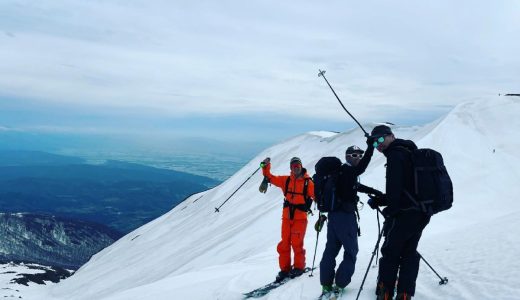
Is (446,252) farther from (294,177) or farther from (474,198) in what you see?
(474,198)

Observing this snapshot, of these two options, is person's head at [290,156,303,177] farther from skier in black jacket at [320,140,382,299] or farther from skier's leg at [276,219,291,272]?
skier in black jacket at [320,140,382,299]

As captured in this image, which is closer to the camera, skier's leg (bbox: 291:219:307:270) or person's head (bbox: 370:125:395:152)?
person's head (bbox: 370:125:395:152)

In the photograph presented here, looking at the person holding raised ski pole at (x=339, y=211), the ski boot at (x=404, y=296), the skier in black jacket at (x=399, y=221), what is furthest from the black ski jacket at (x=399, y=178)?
the person holding raised ski pole at (x=339, y=211)

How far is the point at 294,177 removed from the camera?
10.3 meters

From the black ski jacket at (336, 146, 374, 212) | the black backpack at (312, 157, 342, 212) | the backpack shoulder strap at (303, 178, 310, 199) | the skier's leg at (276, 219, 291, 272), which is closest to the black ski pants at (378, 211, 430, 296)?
the black ski jacket at (336, 146, 374, 212)

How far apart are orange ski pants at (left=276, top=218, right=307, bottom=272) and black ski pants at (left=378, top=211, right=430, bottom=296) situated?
3.48 meters

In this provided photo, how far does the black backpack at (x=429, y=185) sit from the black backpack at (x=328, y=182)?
6.22ft

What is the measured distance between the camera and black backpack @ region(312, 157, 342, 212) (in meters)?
7.97

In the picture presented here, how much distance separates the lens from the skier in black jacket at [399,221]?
6278 mm

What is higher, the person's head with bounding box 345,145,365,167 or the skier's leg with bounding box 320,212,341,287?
the person's head with bounding box 345,145,365,167

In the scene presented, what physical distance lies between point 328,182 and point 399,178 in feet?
6.47

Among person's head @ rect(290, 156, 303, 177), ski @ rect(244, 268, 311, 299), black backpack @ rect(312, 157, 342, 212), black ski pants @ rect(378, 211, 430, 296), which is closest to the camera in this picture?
black ski pants @ rect(378, 211, 430, 296)

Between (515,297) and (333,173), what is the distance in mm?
3371

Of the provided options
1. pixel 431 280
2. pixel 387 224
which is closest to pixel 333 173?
pixel 387 224
